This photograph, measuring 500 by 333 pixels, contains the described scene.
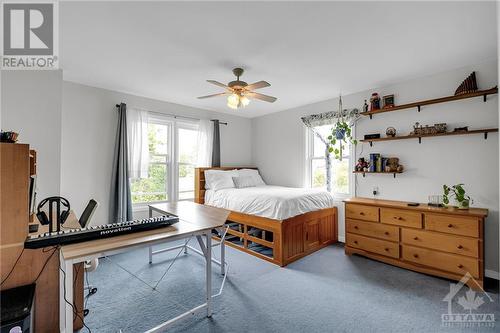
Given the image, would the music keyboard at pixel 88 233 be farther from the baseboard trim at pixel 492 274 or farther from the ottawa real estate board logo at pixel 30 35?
the baseboard trim at pixel 492 274

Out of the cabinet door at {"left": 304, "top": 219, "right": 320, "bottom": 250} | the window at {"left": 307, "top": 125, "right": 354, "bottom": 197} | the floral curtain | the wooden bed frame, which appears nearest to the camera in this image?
the wooden bed frame

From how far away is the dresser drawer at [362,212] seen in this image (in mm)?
3016

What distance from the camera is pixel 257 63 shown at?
2602 mm

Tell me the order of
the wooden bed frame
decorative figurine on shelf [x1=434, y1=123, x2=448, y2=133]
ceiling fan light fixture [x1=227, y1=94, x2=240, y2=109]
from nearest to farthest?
ceiling fan light fixture [x1=227, y1=94, x2=240, y2=109] < decorative figurine on shelf [x1=434, y1=123, x2=448, y2=133] < the wooden bed frame

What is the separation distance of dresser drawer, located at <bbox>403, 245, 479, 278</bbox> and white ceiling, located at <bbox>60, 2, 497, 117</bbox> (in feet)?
6.99

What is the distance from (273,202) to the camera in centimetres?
306

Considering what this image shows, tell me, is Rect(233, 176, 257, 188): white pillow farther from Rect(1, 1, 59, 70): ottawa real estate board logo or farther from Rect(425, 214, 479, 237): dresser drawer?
Rect(1, 1, 59, 70): ottawa real estate board logo

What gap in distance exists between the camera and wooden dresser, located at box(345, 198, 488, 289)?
7.72 feet

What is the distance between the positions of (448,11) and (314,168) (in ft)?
9.41

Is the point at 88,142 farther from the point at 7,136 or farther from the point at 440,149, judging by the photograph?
the point at 440,149

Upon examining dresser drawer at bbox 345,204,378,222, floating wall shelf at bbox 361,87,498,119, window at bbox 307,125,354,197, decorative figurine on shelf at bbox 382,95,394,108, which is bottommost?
dresser drawer at bbox 345,204,378,222

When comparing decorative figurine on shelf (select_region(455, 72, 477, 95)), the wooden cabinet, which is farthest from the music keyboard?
decorative figurine on shelf (select_region(455, 72, 477, 95))

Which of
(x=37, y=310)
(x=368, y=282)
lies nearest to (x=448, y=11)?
(x=368, y=282)

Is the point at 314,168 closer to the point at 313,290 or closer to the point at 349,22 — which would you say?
the point at 313,290
